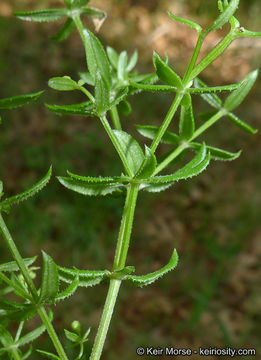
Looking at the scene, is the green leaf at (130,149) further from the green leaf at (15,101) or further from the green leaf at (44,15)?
the green leaf at (44,15)

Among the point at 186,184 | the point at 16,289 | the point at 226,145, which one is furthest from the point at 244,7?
the point at 16,289

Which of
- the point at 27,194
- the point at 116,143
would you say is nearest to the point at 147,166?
the point at 116,143

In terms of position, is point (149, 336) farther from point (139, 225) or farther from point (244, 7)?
point (244, 7)

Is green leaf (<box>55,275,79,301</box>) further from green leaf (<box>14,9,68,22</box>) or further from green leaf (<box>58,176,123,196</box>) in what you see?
green leaf (<box>14,9,68,22</box>)

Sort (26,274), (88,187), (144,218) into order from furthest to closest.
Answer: (144,218) < (88,187) < (26,274)

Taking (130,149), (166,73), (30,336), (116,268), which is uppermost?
(166,73)

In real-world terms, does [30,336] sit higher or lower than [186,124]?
lower

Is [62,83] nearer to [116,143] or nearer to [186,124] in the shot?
[116,143]
